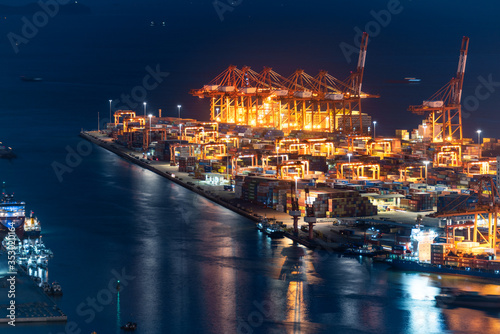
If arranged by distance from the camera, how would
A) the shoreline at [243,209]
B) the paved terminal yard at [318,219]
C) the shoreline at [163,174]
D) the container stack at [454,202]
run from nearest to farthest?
1. the shoreline at [243,209]
2. the paved terminal yard at [318,219]
3. the container stack at [454,202]
4. the shoreline at [163,174]

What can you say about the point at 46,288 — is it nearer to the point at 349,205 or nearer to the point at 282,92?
the point at 349,205

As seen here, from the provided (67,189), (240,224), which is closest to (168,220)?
(240,224)

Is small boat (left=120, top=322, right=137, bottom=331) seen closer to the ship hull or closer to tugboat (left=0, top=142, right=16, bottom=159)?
the ship hull

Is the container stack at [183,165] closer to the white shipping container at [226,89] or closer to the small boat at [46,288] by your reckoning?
the white shipping container at [226,89]

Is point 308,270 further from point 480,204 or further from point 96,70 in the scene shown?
point 96,70

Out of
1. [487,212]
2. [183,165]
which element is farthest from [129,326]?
[183,165]

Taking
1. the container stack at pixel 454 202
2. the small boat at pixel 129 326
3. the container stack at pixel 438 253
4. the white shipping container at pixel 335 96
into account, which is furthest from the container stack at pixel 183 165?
the small boat at pixel 129 326
